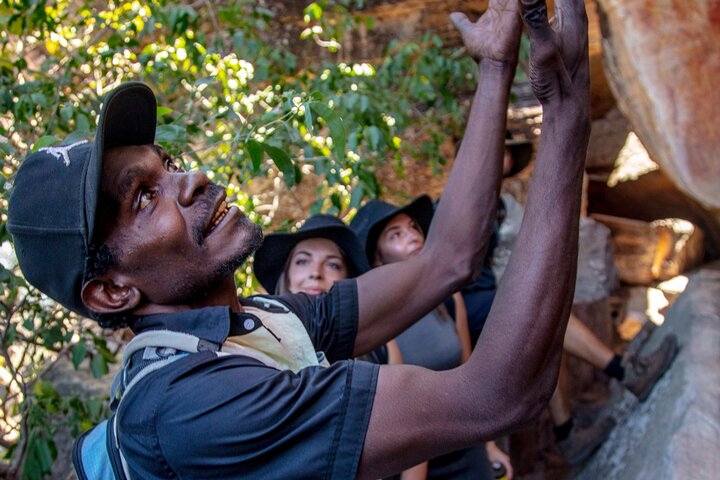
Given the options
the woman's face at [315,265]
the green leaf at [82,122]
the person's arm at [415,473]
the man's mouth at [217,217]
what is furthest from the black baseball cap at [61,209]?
the person's arm at [415,473]

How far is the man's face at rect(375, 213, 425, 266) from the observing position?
9.44 feet

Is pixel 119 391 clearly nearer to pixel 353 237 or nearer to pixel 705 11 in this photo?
pixel 353 237

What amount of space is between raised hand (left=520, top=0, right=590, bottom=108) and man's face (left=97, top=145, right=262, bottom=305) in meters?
0.56

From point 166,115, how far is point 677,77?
1973 millimetres

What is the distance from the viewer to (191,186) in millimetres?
1353

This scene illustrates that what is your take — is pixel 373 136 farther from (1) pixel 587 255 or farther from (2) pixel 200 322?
(1) pixel 587 255

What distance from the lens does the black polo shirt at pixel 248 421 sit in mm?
1086

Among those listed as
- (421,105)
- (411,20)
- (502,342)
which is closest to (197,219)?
(502,342)

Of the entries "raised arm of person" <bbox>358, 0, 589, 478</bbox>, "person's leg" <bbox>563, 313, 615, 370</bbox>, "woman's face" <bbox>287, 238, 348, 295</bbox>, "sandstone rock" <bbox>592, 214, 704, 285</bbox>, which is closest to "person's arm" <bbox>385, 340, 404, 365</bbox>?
"woman's face" <bbox>287, 238, 348, 295</bbox>

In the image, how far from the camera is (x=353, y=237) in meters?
2.63

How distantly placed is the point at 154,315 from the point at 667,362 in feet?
8.22

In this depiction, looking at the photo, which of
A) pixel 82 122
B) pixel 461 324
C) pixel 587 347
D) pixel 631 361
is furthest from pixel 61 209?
pixel 587 347

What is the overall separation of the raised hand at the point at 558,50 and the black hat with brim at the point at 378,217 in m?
1.64

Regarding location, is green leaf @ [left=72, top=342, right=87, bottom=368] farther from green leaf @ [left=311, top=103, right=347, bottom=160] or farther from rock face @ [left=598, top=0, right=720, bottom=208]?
rock face @ [left=598, top=0, right=720, bottom=208]
